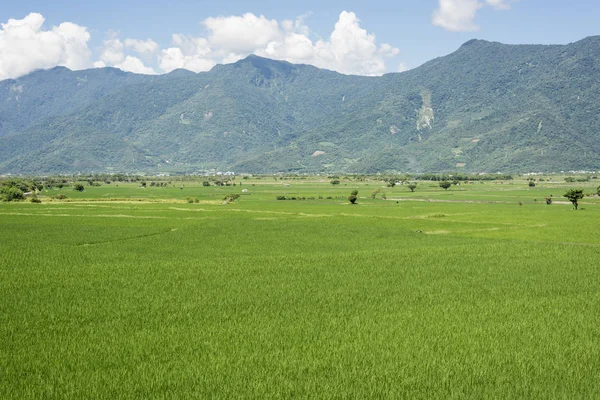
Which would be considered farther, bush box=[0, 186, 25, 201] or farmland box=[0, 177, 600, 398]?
bush box=[0, 186, 25, 201]

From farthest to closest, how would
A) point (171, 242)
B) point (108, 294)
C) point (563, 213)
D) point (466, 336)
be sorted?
1. point (563, 213)
2. point (171, 242)
3. point (108, 294)
4. point (466, 336)

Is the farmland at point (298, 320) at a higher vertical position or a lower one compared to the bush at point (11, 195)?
lower

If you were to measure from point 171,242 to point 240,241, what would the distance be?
488cm

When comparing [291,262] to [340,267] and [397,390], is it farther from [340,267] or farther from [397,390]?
[397,390]

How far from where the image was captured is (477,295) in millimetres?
21312

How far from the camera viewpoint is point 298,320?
56.8ft

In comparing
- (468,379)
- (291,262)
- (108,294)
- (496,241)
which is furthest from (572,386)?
(496,241)

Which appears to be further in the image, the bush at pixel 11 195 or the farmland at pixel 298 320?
the bush at pixel 11 195

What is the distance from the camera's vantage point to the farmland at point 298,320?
12.2 m

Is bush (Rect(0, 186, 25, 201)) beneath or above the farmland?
above

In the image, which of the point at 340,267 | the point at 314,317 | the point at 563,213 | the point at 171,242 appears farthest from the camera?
the point at 563,213

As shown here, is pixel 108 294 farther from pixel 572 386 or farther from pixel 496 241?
pixel 496 241

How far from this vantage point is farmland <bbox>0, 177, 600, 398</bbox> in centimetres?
1222

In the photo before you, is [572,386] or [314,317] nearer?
[572,386]
